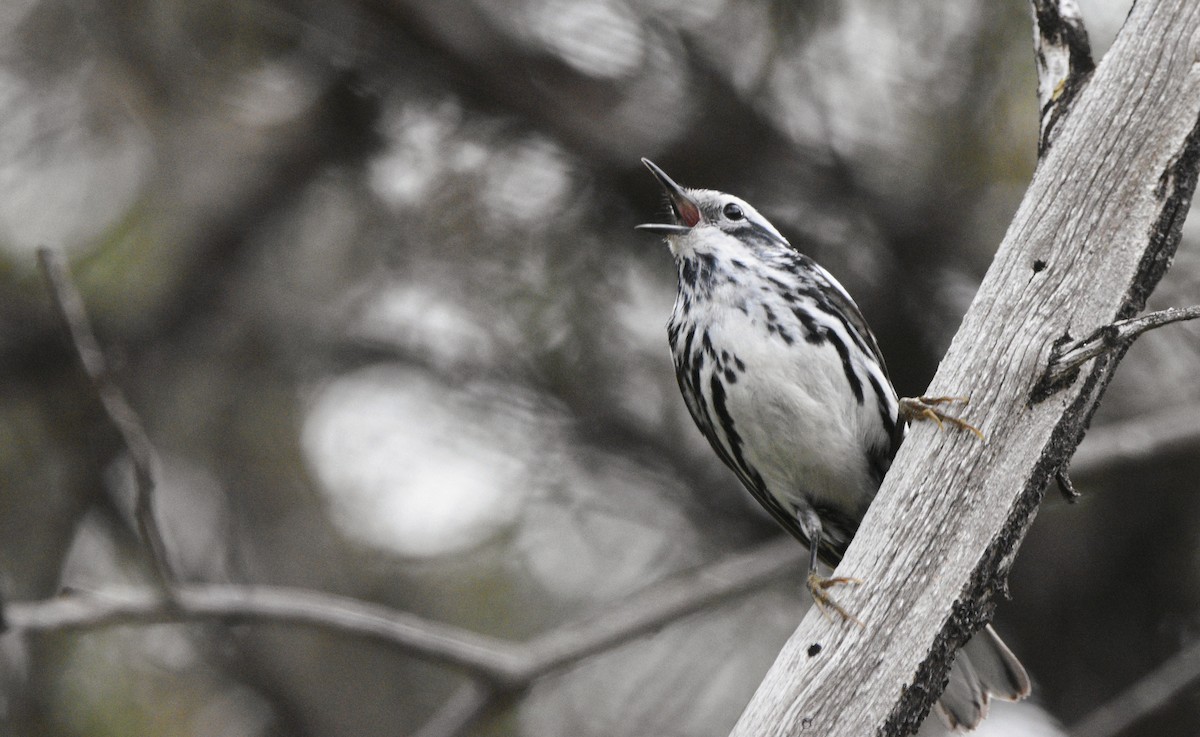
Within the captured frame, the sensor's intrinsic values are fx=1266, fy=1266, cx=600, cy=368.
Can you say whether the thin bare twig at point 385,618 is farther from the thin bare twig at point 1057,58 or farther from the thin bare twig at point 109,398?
the thin bare twig at point 1057,58

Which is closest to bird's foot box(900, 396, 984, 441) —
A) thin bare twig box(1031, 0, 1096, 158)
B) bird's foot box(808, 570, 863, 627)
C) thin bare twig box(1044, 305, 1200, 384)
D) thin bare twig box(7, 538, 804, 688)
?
thin bare twig box(1044, 305, 1200, 384)

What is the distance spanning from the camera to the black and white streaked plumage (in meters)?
3.79

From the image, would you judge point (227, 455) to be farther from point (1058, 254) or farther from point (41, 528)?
point (1058, 254)

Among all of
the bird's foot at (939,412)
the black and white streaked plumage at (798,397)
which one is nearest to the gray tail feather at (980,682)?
the black and white streaked plumage at (798,397)

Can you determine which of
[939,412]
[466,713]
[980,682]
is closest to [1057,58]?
[939,412]

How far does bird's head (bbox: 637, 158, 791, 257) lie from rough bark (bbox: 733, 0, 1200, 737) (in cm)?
152

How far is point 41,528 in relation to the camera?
19.6ft

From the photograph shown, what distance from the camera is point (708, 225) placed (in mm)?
4414

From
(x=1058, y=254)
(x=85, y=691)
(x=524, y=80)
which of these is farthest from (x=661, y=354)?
(x=1058, y=254)

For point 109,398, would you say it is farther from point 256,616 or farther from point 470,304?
point 470,304

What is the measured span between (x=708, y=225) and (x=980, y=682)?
5.74 feet

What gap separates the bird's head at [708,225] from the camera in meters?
4.28

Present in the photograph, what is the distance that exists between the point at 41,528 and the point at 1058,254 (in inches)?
194

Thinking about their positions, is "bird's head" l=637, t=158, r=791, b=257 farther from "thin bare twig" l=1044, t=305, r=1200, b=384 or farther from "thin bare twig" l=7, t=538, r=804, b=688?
"thin bare twig" l=1044, t=305, r=1200, b=384
